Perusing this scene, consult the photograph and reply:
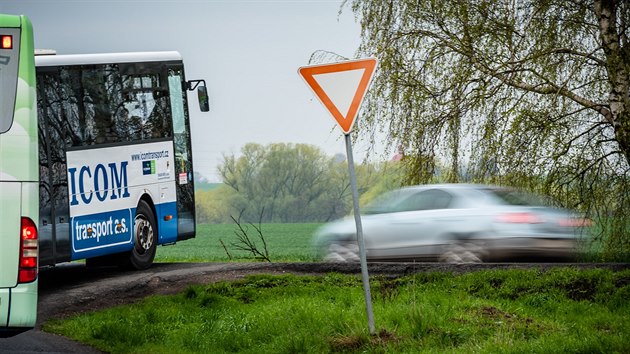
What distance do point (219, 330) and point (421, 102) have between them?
26.9 feet

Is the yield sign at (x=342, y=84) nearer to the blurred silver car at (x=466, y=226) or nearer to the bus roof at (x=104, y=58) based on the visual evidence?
the blurred silver car at (x=466, y=226)

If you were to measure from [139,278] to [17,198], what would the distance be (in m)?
9.30

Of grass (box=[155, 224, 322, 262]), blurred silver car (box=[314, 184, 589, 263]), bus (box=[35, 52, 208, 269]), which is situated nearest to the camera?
bus (box=[35, 52, 208, 269])

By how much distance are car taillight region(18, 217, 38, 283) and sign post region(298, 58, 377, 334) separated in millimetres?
3288

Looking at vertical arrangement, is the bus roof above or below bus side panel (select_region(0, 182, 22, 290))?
above

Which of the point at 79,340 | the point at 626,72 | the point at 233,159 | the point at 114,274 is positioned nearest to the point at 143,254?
the point at 114,274

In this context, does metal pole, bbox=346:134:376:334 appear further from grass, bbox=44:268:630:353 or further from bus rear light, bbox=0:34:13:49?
bus rear light, bbox=0:34:13:49

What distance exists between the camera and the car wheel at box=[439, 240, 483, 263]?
1900 centimetres

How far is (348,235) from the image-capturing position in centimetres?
2131

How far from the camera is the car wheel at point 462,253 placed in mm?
19000


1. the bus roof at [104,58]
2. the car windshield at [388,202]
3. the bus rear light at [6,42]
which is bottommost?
the car windshield at [388,202]

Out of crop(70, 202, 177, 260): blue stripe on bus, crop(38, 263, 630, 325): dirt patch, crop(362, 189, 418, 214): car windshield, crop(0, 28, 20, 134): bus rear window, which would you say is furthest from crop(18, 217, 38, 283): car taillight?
crop(362, 189, 418, 214): car windshield

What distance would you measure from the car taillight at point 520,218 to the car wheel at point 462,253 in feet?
2.61

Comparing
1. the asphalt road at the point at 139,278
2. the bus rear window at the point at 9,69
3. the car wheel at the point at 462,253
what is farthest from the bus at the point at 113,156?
the bus rear window at the point at 9,69
